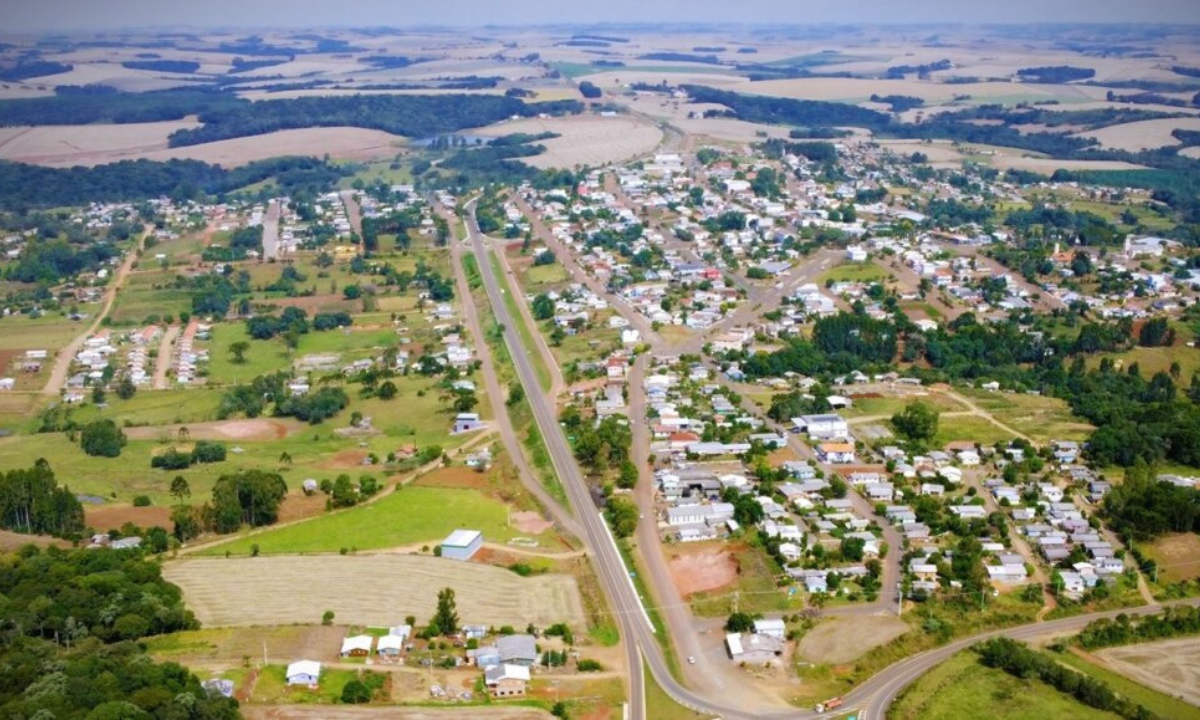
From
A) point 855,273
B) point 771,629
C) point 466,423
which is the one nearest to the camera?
point 771,629

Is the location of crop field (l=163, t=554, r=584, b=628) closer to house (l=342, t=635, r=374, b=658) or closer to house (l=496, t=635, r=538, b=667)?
house (l=342, t=635, r=374, b=658)

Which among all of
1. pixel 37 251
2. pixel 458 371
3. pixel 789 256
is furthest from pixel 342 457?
pixel 37 251

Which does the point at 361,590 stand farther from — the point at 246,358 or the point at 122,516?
the point at 246,358

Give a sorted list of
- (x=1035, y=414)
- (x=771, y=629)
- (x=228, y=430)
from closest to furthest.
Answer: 1. (x=771, y=629)
2. (x=1035, y=414)
3. (x=228, y=430)

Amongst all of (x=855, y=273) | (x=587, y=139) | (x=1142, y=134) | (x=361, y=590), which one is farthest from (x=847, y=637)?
(x=1142, y=134)

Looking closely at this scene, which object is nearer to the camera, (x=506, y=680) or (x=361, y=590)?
(x=506, y=680)

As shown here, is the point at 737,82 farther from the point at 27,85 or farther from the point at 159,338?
the point at 159,338

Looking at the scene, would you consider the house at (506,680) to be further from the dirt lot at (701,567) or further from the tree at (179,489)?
the tree at (179,489)
